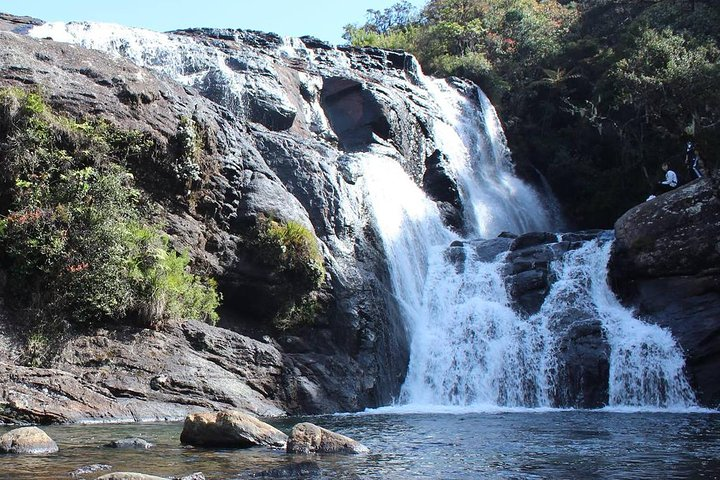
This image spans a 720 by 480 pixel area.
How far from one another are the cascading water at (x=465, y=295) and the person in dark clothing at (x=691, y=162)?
7341 mm

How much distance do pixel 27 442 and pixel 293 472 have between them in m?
3.63

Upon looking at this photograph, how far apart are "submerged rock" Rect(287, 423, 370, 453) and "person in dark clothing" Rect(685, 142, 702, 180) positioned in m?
25.7

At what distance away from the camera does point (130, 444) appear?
411 inches

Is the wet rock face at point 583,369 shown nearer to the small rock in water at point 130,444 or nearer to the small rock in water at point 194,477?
the small rock in water at point 130,444

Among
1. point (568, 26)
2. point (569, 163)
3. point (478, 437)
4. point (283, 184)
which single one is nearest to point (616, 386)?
point (478, 437)

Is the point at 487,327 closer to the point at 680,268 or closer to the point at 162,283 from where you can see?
the point at 680,268

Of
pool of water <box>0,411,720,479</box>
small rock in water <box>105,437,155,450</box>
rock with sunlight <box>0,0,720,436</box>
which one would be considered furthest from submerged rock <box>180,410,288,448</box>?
small rock in water <box>105,437,155,450</box>

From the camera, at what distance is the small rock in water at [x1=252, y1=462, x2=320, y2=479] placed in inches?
332

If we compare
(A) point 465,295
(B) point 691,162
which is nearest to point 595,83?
(B) point 691,162

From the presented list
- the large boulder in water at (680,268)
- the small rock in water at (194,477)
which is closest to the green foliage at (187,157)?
the small rock in water at (194,477)

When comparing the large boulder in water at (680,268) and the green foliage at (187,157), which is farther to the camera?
the large boulder in water at (680,268)

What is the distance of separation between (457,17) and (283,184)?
116ft

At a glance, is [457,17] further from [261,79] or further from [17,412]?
[17,412]

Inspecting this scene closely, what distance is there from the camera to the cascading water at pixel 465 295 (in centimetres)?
2059
